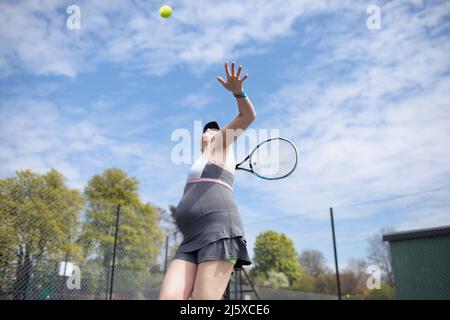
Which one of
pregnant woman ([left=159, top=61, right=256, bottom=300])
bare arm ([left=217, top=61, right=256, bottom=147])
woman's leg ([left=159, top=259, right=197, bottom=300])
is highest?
bare arm ([left=217, top=61, right=256, bottom=147])

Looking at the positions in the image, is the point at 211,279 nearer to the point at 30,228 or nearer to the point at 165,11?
the point at 165,11

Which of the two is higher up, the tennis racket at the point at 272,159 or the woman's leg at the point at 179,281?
the tennis racket at the point at 272,159

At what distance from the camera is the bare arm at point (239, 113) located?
229 centimetres

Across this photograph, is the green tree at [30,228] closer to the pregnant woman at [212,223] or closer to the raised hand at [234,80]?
the pregnant woman at [212,223]

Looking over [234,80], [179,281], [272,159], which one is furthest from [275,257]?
[234,80]

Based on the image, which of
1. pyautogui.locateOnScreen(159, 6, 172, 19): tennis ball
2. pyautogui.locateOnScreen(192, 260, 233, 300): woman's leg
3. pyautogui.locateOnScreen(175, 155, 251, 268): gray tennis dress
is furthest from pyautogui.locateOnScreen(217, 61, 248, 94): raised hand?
pyautogui.locateOnScreen(159, 6, 172, 19): tennis ball

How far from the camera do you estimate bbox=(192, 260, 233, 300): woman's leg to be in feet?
6.81

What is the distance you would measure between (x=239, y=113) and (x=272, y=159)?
1349mm

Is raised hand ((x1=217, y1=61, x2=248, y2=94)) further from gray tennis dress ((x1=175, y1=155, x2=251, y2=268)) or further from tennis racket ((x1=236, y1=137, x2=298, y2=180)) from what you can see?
tennis racket ((x1=236, y1=137, x2=298, y2=180))

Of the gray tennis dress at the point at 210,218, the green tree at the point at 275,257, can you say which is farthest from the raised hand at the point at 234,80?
the green tree at the point at 275,257

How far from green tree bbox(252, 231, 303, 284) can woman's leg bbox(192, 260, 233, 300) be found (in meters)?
23.0
